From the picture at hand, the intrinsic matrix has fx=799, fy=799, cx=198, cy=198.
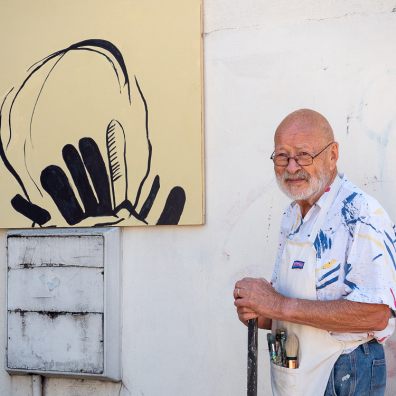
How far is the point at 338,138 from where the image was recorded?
421 centimetres

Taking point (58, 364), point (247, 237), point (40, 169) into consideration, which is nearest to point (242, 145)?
point (247, 237)

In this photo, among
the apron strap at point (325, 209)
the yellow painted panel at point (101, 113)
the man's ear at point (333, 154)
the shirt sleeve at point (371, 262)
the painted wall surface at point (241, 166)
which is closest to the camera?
the shirt sleeve at point (371, 262)

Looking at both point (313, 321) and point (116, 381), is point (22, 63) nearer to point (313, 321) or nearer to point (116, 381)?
point (116, 381)

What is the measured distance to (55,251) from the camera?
4.88 meters

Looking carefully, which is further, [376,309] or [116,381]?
[116,381]

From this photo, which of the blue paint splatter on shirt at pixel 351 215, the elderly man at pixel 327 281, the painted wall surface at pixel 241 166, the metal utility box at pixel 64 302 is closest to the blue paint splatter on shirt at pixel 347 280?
the elderly man at pixel 327 281

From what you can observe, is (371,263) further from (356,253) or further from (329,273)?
(329,273)

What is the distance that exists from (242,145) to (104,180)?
2.95 ft

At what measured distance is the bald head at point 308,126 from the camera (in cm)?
308

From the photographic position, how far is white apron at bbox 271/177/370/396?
115 inches

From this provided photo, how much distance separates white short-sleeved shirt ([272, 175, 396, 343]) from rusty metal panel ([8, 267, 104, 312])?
2044 mm

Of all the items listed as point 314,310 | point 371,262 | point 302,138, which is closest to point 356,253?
point 371,262

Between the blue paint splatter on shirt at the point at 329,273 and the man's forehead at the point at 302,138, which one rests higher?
the man's forehead at the point at 302,138

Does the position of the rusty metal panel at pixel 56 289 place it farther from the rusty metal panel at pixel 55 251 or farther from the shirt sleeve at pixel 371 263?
the shirt sleeve at pixel 371 263
